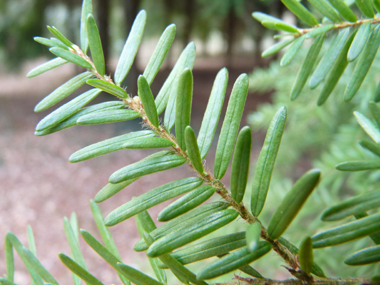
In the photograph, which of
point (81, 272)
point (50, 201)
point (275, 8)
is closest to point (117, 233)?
point (50, 201)

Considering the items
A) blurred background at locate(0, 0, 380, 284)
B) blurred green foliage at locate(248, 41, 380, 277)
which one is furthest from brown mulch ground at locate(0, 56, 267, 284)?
blurred green foliage at locate(248, 41, 380, 277)

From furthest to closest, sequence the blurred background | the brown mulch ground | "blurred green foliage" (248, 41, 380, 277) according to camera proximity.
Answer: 1. the brown mulch ground
2. the blurred background
3. "blurred green foliage" (248, 41, 380, 277)

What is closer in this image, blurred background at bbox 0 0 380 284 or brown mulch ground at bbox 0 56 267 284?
blurred background at bbox 0 0 380 284

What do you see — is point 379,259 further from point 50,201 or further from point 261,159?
point 50,201

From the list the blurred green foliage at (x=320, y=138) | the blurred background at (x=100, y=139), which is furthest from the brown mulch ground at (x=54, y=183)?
the blurred green foliage at (x=320, y=138)

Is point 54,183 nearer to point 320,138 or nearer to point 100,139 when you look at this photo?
point 100,139

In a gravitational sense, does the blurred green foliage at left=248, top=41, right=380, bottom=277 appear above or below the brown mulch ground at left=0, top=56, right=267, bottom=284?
below

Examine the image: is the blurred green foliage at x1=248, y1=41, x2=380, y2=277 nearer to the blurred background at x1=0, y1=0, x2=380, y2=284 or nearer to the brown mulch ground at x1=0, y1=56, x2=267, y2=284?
the blurred background at x1=0, y1=0, x2=380, y2=284

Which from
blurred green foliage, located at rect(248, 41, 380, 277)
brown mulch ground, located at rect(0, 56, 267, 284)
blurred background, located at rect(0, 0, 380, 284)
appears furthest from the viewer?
brown mulch ground, located at rect(0, 56, 267, 284)
